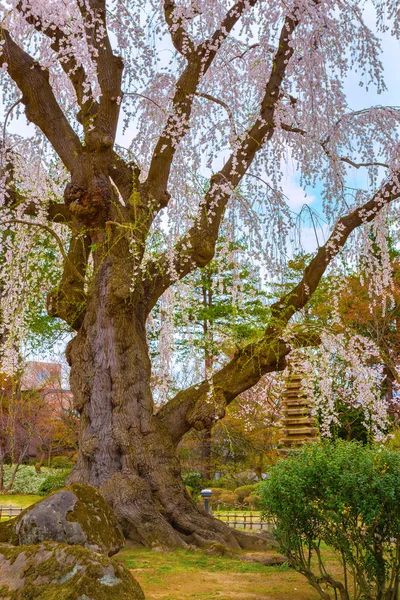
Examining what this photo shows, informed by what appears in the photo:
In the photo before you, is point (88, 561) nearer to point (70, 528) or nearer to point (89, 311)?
point (70, 528)

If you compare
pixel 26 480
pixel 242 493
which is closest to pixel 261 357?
pixel 242 493

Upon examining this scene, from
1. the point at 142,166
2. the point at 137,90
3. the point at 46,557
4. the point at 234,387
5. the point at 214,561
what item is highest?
the point at 137,90

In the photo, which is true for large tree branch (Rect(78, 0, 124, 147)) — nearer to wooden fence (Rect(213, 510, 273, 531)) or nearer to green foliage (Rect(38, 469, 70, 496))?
wooden fence (Rect(213, 510, 273, 531))

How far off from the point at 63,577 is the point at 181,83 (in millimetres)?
6442

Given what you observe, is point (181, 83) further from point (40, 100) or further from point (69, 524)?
point (69, 524)

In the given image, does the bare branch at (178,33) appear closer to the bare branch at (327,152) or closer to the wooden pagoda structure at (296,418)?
the bare branch at (327,152)

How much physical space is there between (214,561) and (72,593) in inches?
136

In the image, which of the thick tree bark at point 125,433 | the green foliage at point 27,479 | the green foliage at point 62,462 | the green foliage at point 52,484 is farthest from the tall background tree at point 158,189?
the green foliage at point 62,462

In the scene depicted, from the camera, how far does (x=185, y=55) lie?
7945 mm

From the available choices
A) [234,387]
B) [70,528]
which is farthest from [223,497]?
[70,528]

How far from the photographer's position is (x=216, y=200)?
8.12 m

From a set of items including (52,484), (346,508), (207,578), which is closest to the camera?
(346,508)

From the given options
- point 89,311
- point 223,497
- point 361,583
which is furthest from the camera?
point 223,497

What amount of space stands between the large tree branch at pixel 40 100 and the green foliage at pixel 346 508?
4.99 metres
